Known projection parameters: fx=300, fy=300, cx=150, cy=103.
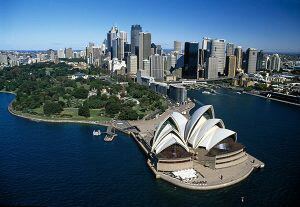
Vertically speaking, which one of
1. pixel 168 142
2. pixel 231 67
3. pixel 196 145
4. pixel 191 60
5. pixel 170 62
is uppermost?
pixel 191 60

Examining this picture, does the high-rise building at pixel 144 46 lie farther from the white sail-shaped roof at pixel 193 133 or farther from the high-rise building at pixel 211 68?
the white sail-shaped roof at pixel 193 133

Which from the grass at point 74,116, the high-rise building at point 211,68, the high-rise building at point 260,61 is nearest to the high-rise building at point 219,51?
the high-rise building at point 211,68

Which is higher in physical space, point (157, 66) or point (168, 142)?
point (157, 66)

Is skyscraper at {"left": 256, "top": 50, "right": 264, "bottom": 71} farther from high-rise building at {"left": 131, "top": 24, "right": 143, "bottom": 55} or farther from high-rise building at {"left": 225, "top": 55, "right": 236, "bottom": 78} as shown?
high-rise building at {"left": 131, "top": 24, "right": 143, "bottom": 55}

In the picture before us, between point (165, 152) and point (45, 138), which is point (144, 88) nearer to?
point (45, 138)

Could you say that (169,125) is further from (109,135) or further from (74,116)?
(74,116)

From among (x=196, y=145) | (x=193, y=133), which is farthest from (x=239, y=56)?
(x=196, y=145)

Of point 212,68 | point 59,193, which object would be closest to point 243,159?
point 59,193
